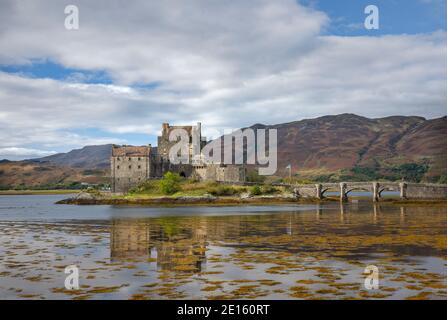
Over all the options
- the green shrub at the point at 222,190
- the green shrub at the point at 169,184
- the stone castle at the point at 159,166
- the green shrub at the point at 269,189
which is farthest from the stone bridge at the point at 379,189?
the green shrub at the point at 169,184

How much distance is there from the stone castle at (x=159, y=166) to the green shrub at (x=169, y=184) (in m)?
5.94

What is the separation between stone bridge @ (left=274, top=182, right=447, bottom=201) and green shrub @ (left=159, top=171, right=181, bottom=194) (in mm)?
26526

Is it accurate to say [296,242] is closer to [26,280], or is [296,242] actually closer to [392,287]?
[392,287]

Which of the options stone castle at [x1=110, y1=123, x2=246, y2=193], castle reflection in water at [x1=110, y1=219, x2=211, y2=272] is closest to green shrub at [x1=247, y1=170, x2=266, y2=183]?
stone castle at [x1=110, y1=123, x2=246, y2=193]

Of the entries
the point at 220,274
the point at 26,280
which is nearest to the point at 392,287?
the point at 220,274

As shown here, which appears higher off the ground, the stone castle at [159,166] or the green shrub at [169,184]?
the stone castle at [159,166]

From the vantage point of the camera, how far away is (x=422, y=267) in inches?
666

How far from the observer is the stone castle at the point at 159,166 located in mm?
95812

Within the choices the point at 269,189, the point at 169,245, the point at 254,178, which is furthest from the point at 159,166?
the point at 169,245

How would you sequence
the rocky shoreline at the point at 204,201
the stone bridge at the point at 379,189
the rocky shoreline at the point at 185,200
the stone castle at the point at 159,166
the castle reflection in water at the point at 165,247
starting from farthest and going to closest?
the stone castle at the point at 159,166
the stone bridge at the point at 379,189
the rocky shoreline at the point at 185,200
the rocky shoreline at the point at 204,201
the castle reflection in water at the point at 165,247

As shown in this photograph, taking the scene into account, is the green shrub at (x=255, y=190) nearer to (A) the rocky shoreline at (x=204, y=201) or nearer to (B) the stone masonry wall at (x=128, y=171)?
(A) the rocky shoreline at (x=204, y=201)

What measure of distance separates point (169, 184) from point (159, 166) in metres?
11.8

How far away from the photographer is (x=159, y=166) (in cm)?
10088
